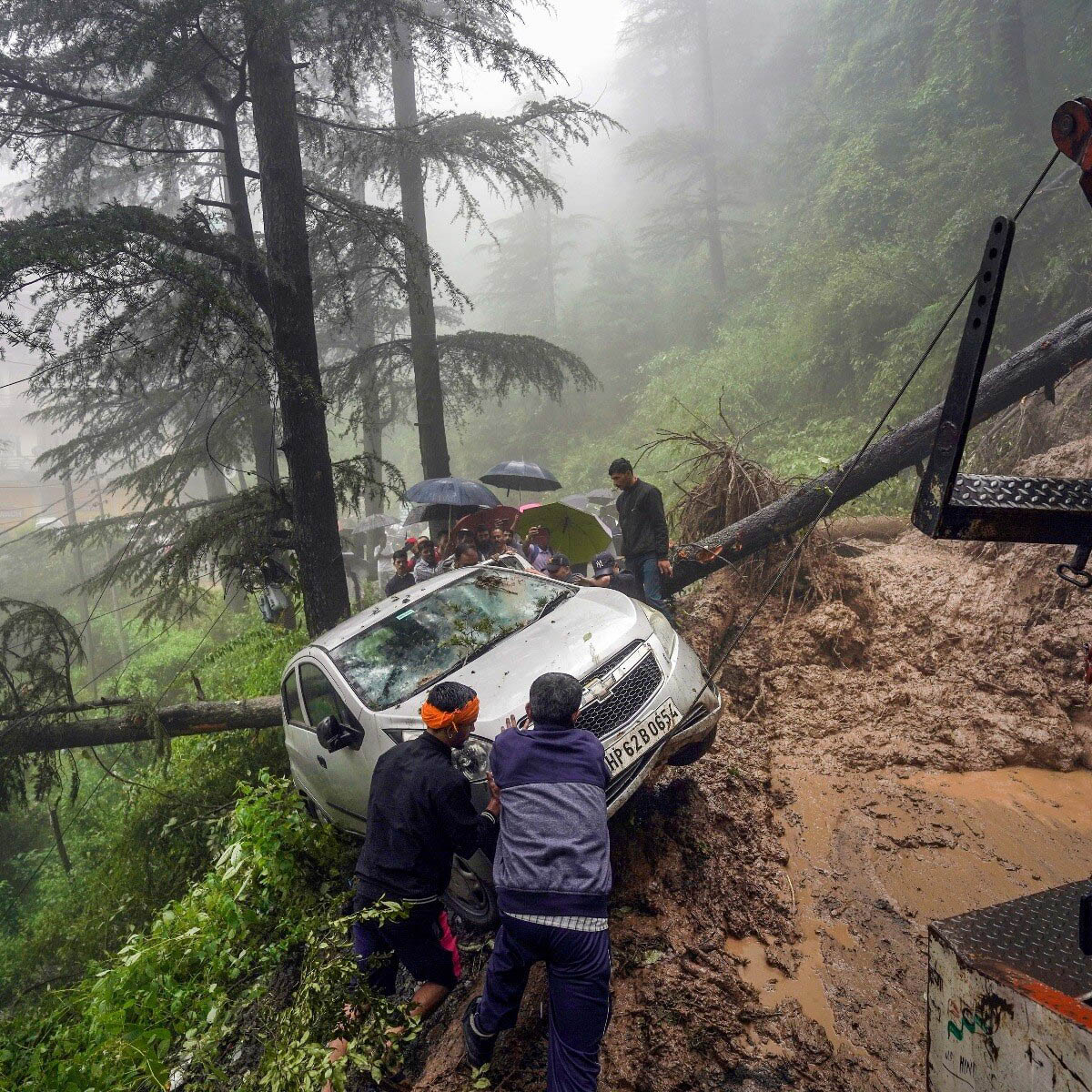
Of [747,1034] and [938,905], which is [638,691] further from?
[938,905]

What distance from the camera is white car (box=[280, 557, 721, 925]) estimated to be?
3773mm

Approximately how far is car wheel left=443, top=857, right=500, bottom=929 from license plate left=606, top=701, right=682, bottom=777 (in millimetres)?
935

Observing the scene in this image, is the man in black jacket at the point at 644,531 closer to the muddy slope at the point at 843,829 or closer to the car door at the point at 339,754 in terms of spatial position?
the muddy slope at the point at 843,829

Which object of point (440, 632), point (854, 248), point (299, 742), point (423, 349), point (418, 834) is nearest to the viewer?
→ point (418, 834)

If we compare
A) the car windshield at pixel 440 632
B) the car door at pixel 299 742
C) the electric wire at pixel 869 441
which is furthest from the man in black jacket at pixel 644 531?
the car door at pixel 299 742

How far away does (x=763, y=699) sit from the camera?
6.12m

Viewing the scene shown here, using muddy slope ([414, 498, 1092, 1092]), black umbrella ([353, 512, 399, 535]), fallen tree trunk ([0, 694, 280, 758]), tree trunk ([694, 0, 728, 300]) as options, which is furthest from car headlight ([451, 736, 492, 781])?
tree trunk ([694, 0, 728, 300])

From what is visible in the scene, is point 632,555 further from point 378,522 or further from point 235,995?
point 378,522

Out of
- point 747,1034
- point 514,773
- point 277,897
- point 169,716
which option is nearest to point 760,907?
point 747,1034

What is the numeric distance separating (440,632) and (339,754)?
1107 mm

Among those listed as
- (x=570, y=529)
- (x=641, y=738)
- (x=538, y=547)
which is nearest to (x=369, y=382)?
(x=570, y=529)

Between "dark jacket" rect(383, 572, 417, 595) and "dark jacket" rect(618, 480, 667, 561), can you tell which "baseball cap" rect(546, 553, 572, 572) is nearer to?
"dark jacket" rect(618, 480, 667, 561)

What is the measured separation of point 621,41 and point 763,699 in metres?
31.7

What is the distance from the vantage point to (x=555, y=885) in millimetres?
2588
